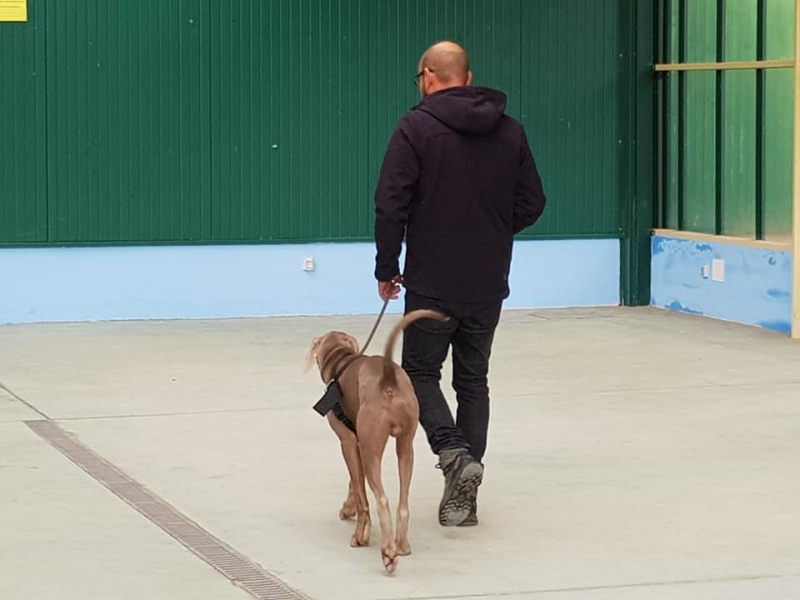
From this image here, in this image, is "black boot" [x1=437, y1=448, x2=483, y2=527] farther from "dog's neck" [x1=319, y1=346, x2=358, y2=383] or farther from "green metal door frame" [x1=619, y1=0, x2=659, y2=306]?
"green metal door frame" [x1=619, y1=0, x2=659, y2=306]

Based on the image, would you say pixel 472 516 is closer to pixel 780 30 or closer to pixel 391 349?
pixel 391 349

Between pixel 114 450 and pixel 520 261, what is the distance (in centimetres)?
619

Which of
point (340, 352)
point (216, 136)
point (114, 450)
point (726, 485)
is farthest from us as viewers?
point (216, 136)

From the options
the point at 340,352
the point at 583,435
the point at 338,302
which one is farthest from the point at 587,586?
the point at 338,302

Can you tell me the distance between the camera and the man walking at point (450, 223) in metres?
6.18

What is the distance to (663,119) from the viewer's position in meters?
13.7

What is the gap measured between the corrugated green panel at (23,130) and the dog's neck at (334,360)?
6809mm

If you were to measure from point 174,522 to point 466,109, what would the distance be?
6.29ft

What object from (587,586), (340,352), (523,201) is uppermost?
(523,201)

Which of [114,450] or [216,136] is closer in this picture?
[114,450]

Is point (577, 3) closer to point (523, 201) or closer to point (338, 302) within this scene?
point (338, 302)

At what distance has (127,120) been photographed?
12.6 meters

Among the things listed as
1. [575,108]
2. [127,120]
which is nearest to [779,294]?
[575,108]

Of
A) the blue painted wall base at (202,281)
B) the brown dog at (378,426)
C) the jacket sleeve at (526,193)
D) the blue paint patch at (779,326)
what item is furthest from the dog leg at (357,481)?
the blue painted wall base at (202,281)
